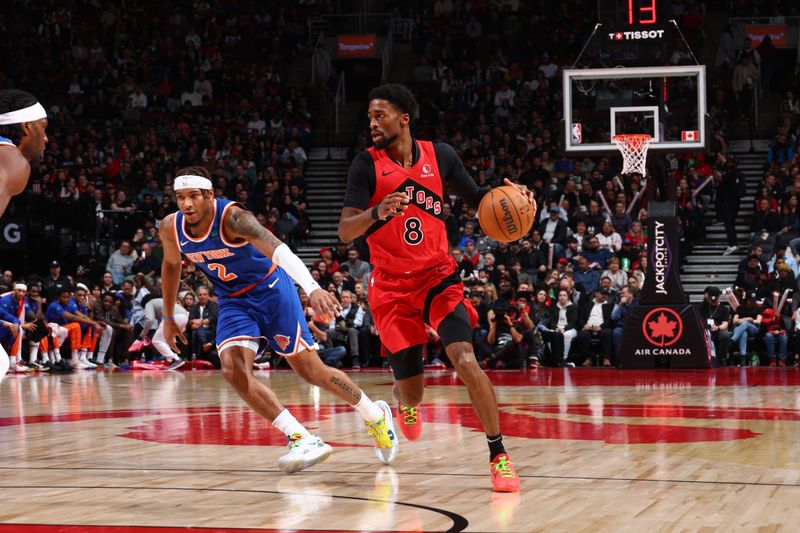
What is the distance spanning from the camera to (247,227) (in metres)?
6.05

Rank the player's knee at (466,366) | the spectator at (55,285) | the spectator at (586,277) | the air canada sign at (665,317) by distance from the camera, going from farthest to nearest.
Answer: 1. the spectator at (55,285)
2. the spectator at (586,277)
3. the air canada sign at (665,317)
4. the player's knee at (466,366)

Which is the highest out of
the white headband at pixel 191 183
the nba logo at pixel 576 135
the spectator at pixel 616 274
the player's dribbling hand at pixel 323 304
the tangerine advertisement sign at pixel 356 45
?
the tangerine advertisement sign at pixel 356 45

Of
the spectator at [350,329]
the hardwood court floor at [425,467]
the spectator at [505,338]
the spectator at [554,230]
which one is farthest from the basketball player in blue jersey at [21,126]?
the spectator at [554,230]

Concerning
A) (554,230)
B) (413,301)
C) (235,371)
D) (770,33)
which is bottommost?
(235,371)

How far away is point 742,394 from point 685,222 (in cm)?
818

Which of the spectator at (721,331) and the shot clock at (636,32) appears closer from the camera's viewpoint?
the shot clock at (636,32)

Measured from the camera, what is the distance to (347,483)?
566 cm

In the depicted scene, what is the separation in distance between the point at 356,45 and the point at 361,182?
21100mm

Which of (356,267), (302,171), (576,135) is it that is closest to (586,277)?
(576,135)

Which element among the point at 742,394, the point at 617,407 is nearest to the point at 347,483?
the point at 617,407

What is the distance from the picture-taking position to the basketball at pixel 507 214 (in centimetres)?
600

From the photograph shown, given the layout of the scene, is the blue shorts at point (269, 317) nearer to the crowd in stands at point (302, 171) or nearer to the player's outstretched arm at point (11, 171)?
the player's outstretched arm at point (11, 171)

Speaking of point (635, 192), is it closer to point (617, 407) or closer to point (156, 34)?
point (617, 407)

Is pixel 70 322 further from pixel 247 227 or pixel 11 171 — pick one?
pixel 11 171
